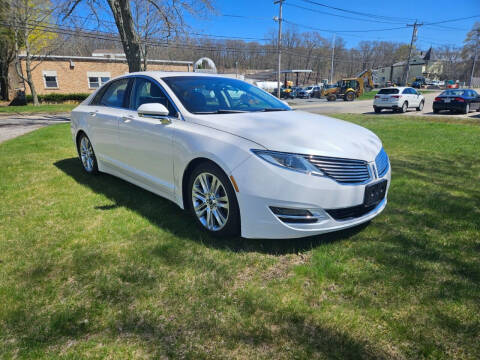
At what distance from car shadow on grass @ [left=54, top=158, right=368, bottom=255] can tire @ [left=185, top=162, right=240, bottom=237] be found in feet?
0.42

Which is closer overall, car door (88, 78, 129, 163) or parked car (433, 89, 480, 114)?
car door (88, 78, 129, 163)

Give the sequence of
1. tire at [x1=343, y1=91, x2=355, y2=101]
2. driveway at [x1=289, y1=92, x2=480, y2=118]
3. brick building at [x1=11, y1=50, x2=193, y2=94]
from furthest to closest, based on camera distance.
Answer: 1. tire at [x1=343, y1=91, x2=355, y2=101]
2. brick building at [x1=11, y1=50, x2=193, y2=94]
3. driveway at [x1=289, y1=92, x2=480, y2=118]

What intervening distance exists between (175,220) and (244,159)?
1313 millimetres

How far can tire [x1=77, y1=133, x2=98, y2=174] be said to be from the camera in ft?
16.6

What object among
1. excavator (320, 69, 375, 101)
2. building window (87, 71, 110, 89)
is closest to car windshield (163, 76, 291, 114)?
building window (87, 71, 110, 89)

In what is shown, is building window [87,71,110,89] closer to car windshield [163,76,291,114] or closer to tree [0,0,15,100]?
tree [0,0,15,100]

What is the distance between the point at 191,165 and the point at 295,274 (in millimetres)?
1404

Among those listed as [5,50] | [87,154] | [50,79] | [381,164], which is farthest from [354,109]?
[5,50]

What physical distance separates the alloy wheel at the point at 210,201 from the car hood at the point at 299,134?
50cm

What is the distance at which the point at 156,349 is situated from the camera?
6.19ft

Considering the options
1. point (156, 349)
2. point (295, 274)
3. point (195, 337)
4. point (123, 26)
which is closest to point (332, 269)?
point (295, 274)

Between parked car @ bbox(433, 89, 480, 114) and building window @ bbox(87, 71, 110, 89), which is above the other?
building window @ bbox(87, 71, 110, 89)

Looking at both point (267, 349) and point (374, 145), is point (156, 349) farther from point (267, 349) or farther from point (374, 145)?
point (374, 145)

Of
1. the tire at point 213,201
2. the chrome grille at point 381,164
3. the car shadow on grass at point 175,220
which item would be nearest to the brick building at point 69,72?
the car shadow on grass at point 175,220
